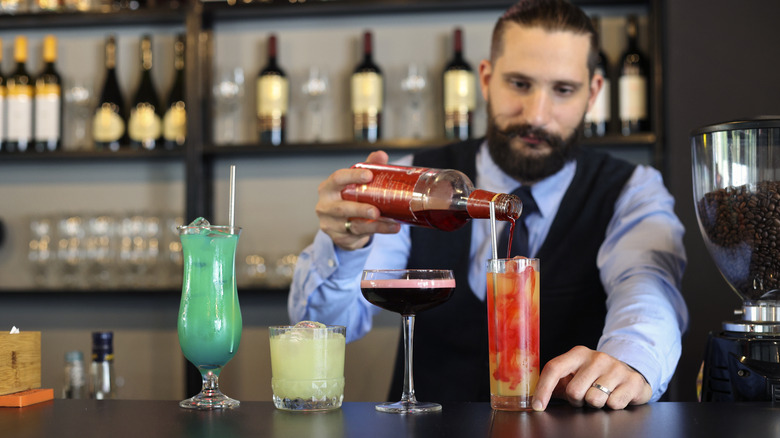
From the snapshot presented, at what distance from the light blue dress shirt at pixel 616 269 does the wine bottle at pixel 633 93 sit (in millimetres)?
684

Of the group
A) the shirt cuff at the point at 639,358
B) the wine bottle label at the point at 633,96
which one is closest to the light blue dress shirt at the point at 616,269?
the shirt cuff at the point at 639,358

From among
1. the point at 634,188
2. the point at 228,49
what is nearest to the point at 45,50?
the point at 228,49

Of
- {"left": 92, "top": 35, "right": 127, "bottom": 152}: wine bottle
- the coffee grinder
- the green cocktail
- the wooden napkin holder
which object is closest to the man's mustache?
the coffee grinder

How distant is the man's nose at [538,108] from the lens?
174 centimetres

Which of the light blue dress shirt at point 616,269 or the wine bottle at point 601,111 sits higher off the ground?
the wine bottle at point 601,111

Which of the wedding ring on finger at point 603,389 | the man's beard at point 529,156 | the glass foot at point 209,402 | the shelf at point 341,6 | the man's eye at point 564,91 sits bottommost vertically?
the glass foot at point 209,402

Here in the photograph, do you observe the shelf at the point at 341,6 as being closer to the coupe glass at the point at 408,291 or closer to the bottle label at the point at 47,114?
the bottle label at the point at 47,114

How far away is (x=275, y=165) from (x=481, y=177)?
114cm

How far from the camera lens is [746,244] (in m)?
1.25

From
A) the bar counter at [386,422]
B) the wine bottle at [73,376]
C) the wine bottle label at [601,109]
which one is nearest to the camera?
the bar counter at [386,422]

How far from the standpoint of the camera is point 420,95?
104 inches

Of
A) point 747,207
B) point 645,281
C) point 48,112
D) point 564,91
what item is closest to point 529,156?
point 564,91

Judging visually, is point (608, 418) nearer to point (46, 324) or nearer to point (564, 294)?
point (564, 294)

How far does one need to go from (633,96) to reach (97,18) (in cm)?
186
